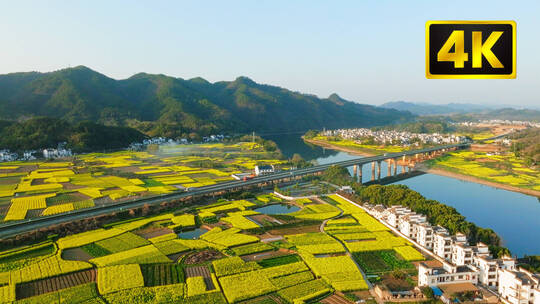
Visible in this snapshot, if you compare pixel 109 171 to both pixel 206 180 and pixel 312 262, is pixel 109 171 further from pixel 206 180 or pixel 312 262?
pixel 312 262

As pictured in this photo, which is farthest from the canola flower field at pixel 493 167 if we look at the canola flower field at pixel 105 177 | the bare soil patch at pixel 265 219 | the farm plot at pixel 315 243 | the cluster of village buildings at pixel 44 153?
the cluster of village buildings at pixel 44 153

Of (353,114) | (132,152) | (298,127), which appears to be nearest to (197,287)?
(132,152)

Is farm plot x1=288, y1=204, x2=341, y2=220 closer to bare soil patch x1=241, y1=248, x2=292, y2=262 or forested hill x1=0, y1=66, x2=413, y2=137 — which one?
bare soil patch x1=241, y1=248, x2=292, y2=262

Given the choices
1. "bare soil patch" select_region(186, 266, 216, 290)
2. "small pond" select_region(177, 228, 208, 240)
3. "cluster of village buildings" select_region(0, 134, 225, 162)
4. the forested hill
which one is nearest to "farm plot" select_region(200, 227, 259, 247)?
"small pond" select_region(177, 228, 208, 240)

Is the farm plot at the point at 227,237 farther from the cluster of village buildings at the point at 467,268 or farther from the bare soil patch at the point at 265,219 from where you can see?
the cluster of village buildings at the point at 467,268

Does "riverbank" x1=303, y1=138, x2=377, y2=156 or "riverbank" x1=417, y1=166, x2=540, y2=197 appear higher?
"riverbank" x1=303, y1=138, x2=377, y2=156

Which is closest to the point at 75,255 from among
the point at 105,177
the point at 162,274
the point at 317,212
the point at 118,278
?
the point at 118,278

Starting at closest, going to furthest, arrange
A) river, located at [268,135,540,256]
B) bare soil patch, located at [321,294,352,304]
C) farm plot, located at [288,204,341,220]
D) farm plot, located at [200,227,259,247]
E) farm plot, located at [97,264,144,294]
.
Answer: bare soil patch, located at [321,294,352,304] < farm plot, located at [97,264,144,294] < farm plot, located at [200,227,259,247] < river, located at [268,135,540,256] < farm plot, located at [288,204,341,220]
